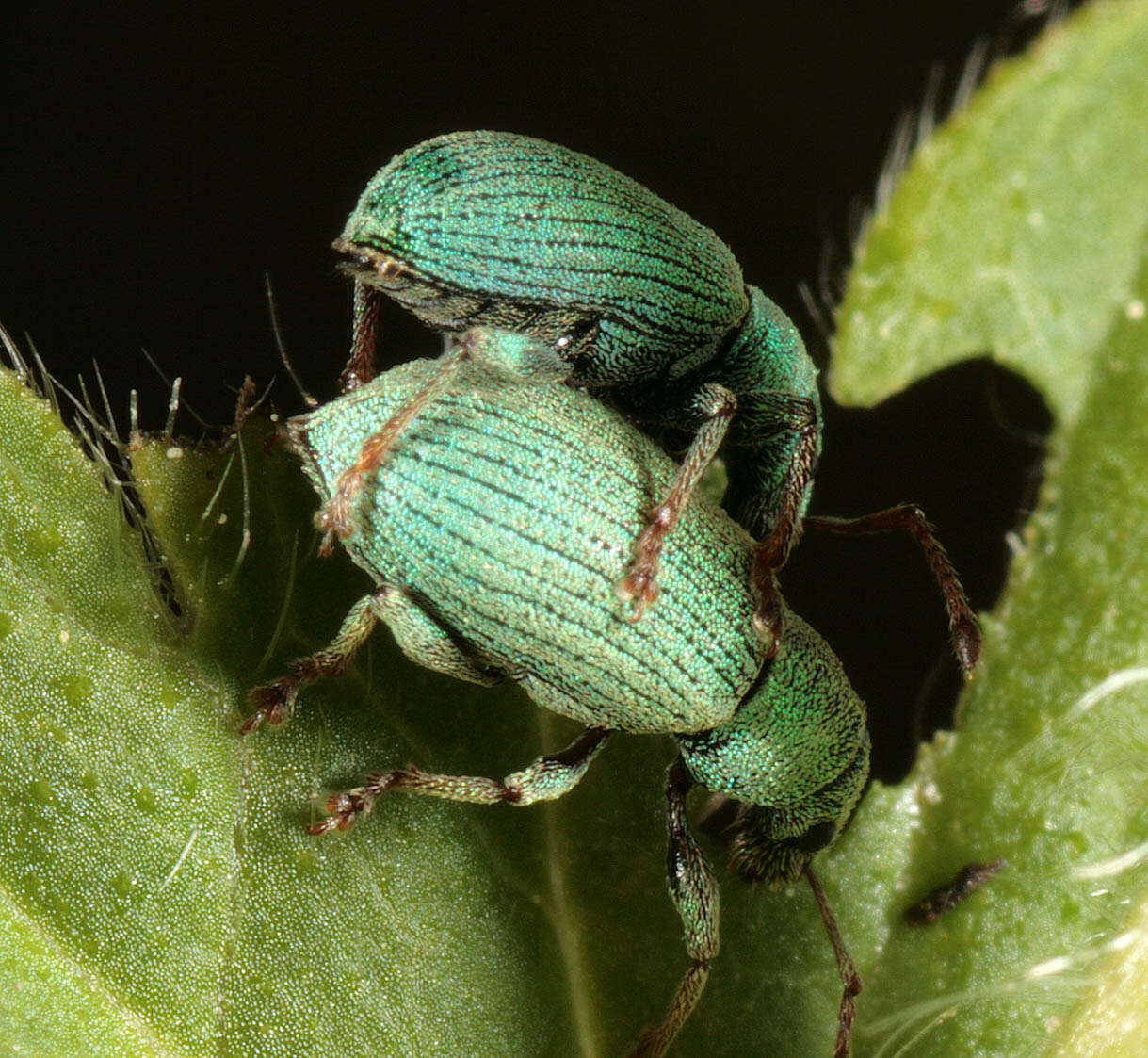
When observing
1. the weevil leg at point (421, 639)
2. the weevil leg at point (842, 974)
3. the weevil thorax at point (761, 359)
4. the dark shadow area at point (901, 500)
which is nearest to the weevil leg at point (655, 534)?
the weevil leg at point (421, 639)

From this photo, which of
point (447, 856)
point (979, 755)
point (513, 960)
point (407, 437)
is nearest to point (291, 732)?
point (447, 856)

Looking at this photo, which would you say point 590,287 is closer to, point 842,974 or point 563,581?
point 563,581

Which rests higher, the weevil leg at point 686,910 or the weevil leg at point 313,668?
the weevil leg at point 313,668

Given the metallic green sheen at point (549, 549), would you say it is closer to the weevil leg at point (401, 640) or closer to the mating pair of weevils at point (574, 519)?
the mating pair of weevils at point (574, 519)

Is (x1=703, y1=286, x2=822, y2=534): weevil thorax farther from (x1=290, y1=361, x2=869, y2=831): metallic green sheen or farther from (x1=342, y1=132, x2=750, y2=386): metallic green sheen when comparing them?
(x1=290, y1=361, x2=869, y2=831): metallic green sheen

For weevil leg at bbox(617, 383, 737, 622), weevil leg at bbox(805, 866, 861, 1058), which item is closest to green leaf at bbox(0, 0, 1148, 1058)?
weevil leg at bbox(805, 866, 861, 1058)

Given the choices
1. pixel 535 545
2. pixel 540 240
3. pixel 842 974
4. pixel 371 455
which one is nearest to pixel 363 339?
pixel 540 240
